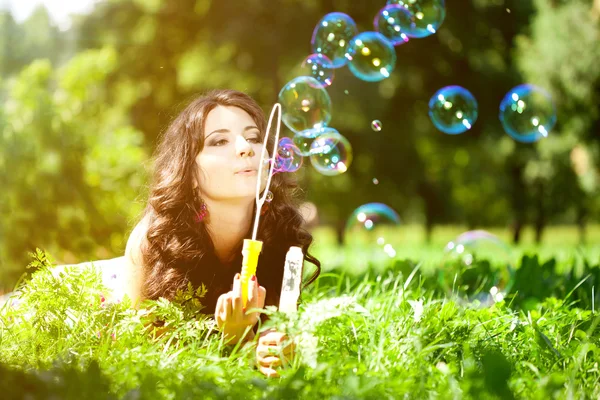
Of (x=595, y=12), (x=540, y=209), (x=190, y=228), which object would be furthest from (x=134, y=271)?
(x=540, y=209)

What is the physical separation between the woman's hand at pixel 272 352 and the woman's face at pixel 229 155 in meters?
0.64

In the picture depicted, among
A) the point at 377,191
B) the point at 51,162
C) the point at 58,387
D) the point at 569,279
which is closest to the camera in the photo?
the point at 58,387

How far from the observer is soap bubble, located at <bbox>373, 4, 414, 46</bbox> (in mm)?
4543

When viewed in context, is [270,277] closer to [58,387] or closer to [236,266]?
[236,266]

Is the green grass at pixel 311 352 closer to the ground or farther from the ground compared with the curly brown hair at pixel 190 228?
closer to the ground

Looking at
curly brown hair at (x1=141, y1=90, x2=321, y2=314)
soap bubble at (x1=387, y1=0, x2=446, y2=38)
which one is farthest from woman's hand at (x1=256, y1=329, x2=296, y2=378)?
soap bubble at (x1=387, y1=0, x2=446, y2=38)

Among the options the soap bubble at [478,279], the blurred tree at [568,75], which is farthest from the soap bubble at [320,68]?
the blurred tree at [568,75]

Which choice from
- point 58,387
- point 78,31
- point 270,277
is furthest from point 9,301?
point 78,31

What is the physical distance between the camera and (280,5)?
9242 mm

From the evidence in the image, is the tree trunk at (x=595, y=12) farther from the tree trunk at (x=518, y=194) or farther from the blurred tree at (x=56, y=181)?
the blurred tree at (x=56, y=181)

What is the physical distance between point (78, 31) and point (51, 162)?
7035 millimetres

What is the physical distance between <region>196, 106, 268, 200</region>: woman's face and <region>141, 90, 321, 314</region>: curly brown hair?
0.14 ft

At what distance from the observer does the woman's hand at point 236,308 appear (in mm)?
2459

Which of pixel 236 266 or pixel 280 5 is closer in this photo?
pixel 236 266
